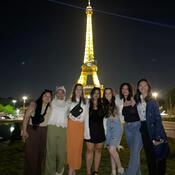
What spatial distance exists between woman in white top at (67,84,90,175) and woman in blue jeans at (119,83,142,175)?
3.33 feet

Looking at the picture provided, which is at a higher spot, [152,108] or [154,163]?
[152,108]

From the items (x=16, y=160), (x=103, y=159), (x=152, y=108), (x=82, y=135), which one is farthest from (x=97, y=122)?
(x=16, y=160)

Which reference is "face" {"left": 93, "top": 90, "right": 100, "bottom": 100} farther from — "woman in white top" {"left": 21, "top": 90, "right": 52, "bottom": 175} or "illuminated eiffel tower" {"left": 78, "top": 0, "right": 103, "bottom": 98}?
"illuminated eiffel tower" {"left": 78, "top": 0, "right": 103, "bottom": 98}

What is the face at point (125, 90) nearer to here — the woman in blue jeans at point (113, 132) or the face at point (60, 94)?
the woman in blue jeans at point (113, 132)

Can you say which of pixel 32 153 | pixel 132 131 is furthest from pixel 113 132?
pixel 32 153

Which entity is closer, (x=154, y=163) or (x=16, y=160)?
(x=154, y=163)

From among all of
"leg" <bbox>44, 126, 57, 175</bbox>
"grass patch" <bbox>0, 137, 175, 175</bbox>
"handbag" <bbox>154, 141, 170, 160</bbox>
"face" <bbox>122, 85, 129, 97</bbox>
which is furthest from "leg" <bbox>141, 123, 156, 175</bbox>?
"leg" <bbox>44, 126, 57, 175</bbox>

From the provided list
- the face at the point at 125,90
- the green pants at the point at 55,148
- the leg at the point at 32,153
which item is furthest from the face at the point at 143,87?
Result: the leg at the point at 32,153

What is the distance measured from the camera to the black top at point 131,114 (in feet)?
22.0

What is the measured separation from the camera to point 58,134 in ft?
22.9

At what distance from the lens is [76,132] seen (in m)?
7.18

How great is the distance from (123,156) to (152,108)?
4.49 meters

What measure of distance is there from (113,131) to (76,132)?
0.92 m

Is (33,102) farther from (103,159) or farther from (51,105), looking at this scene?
(103,159)
